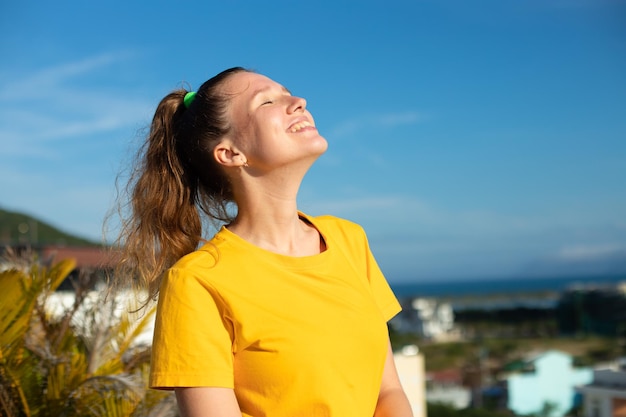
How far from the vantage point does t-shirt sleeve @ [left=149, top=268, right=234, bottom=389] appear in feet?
4.69

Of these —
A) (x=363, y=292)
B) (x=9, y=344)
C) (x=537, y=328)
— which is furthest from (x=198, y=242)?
(x=537, y=328)

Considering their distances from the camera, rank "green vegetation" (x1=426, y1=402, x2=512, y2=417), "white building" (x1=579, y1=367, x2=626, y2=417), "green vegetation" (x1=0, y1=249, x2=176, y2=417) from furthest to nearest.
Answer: "green vegetation" (x1=426, y1=402, x2=512, y2=417) → "white building" (x1=579, y1=367, x2=626, y2=417) → "green vegetation" (x1=0, y1=249, x2=176, y2=417)

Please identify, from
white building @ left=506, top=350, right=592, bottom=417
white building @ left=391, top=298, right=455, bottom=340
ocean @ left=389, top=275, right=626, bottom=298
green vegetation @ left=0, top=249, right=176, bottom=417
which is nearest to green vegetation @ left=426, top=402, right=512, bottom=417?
white building @ left=506, top=350, right=592, bottom=417

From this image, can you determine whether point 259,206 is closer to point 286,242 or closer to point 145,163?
point 286,242

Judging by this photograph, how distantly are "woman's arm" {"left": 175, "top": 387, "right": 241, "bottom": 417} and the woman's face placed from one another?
18.8 inches

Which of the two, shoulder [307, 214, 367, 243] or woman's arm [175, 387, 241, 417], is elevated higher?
shoulder [307, 214, 367, 243]

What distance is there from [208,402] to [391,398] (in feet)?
1.46

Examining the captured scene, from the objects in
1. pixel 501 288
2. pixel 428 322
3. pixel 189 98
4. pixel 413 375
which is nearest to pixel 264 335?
pixel 189 98

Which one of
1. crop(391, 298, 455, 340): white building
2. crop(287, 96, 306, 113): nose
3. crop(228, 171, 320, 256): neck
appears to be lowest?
crop(228, 171, 320, 256): neck

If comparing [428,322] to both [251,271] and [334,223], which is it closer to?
[334,223]

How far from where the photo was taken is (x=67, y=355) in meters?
3.32

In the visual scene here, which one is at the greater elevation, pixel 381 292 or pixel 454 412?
pixel 381 292

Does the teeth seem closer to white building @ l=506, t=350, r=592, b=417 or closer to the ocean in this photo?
white building @ l=506, t=350, r=592, b=417

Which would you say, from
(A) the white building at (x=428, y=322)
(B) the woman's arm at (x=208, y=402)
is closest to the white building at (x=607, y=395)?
(B) the woman's arm at (x=208, y=402)
